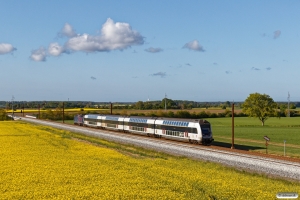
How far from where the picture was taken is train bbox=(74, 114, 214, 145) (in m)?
49.4

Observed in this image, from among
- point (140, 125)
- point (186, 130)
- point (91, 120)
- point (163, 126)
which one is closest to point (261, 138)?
point (163, 126)

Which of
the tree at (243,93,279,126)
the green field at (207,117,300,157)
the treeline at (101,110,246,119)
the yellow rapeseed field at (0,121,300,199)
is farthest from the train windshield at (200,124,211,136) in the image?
the treeline at (101,110,246,119)

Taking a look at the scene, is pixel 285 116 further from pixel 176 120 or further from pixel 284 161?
pixel 284 161

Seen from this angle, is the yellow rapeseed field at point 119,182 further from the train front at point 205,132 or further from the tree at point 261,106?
the tree at point 261,106

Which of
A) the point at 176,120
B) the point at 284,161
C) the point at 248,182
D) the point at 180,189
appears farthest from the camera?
the point at 176,120

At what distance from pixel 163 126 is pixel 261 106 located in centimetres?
6082

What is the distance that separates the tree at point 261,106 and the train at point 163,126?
4906cm

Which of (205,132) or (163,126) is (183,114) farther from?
(205,132)

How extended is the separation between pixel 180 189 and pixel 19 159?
53.6ft

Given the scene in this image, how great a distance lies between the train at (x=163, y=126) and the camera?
162ft

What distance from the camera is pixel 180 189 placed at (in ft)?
60.5

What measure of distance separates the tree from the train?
161ft

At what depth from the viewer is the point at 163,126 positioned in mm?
57938

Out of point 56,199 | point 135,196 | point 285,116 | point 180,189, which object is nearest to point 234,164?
point 180,189
